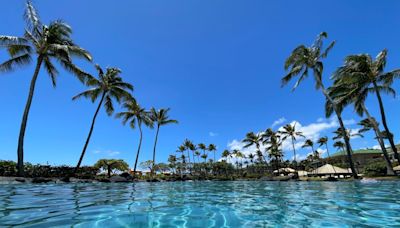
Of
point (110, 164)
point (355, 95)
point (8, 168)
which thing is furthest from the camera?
point (110, 164)

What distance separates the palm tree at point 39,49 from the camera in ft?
50.4

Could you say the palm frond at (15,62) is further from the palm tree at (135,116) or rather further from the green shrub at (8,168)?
the palm tree at (135,116)

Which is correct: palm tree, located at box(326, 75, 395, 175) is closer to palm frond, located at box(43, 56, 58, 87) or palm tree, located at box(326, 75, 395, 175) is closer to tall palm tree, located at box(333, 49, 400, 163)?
tall palm tree, located at box(333, 49, 400, 163)

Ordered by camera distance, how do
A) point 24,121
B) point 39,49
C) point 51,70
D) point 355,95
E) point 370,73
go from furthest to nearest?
point 355,95, point 370,73, point 51,70, point 39,49, point 24,121

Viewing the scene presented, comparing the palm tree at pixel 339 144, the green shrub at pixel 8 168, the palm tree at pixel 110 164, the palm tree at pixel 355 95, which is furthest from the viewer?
the palm tree at pixel 339 144

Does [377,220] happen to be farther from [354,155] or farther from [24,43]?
[354,155]

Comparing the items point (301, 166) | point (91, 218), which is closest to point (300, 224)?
point (91, 218)

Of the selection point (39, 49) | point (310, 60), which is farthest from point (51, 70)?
point (310, 60)

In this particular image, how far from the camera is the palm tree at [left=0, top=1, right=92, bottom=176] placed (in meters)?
15.4

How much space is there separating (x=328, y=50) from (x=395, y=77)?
6355mm

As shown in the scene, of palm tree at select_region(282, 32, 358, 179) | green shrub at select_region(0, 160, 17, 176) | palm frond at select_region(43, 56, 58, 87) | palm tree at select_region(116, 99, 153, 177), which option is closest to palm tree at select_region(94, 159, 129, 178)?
palm tree at select_region(116, 99, 153, 177)

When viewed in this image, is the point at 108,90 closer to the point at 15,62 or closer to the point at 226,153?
the point at 15,62

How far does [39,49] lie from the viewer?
16.8 m

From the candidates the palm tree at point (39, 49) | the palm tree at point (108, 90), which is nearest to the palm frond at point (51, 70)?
the palm tree at point (39, 49)
